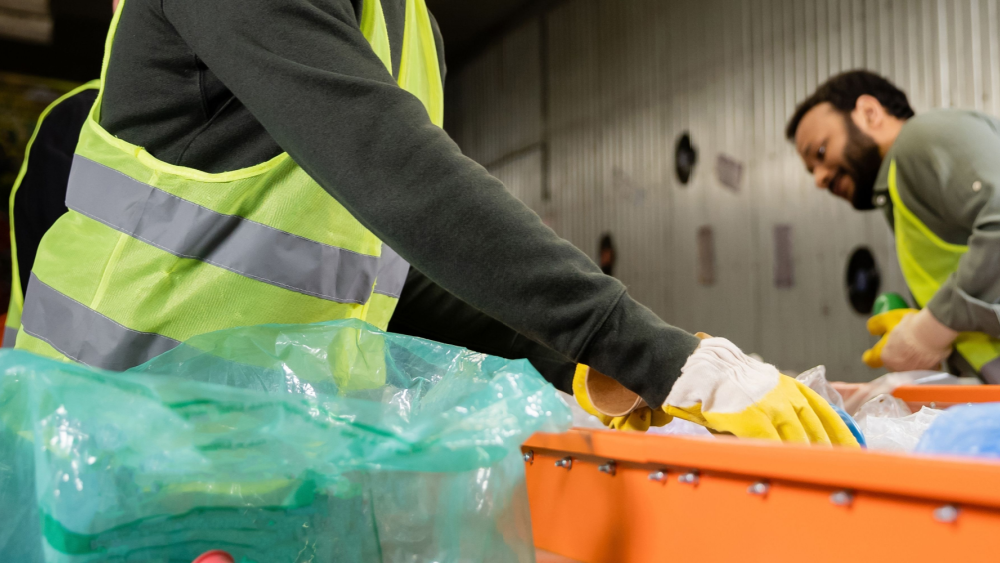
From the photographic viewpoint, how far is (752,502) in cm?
56

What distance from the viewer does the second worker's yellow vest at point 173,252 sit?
830 millimetres

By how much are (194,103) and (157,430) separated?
0.49m

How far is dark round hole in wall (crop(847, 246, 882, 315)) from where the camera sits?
12.3 ft

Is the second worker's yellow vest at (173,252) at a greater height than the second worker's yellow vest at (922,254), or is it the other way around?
the second worker's yellow vest at (173,252)

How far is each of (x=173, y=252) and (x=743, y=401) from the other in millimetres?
634

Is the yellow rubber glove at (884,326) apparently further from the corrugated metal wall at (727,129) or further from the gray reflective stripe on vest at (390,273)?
the gray reflective stripe on vest at (390,273)

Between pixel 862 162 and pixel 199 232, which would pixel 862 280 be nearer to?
pixel 862 162

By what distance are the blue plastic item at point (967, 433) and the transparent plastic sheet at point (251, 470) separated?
300 millimetres

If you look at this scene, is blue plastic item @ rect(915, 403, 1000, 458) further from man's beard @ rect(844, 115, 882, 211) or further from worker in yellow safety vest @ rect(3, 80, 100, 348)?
man's beard @ rect(844, 115, 882, 211)

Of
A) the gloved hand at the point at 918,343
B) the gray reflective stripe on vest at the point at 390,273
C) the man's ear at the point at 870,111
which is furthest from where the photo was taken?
the man's ear at the point at 870,111

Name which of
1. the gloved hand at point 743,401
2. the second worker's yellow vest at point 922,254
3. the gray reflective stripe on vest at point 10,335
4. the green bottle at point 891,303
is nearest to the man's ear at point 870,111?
the second worker's yellow vest at point 922,254

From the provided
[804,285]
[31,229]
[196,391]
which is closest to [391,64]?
[196,391]

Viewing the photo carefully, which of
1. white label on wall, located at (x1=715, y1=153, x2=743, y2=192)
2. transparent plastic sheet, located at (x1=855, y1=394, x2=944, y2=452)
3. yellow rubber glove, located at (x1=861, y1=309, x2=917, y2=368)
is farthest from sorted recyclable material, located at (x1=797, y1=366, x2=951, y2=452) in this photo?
white label on wall, located at (x1=715, y1=153, x2=743, y2=192)

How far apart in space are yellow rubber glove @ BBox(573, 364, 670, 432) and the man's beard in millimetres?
2063
